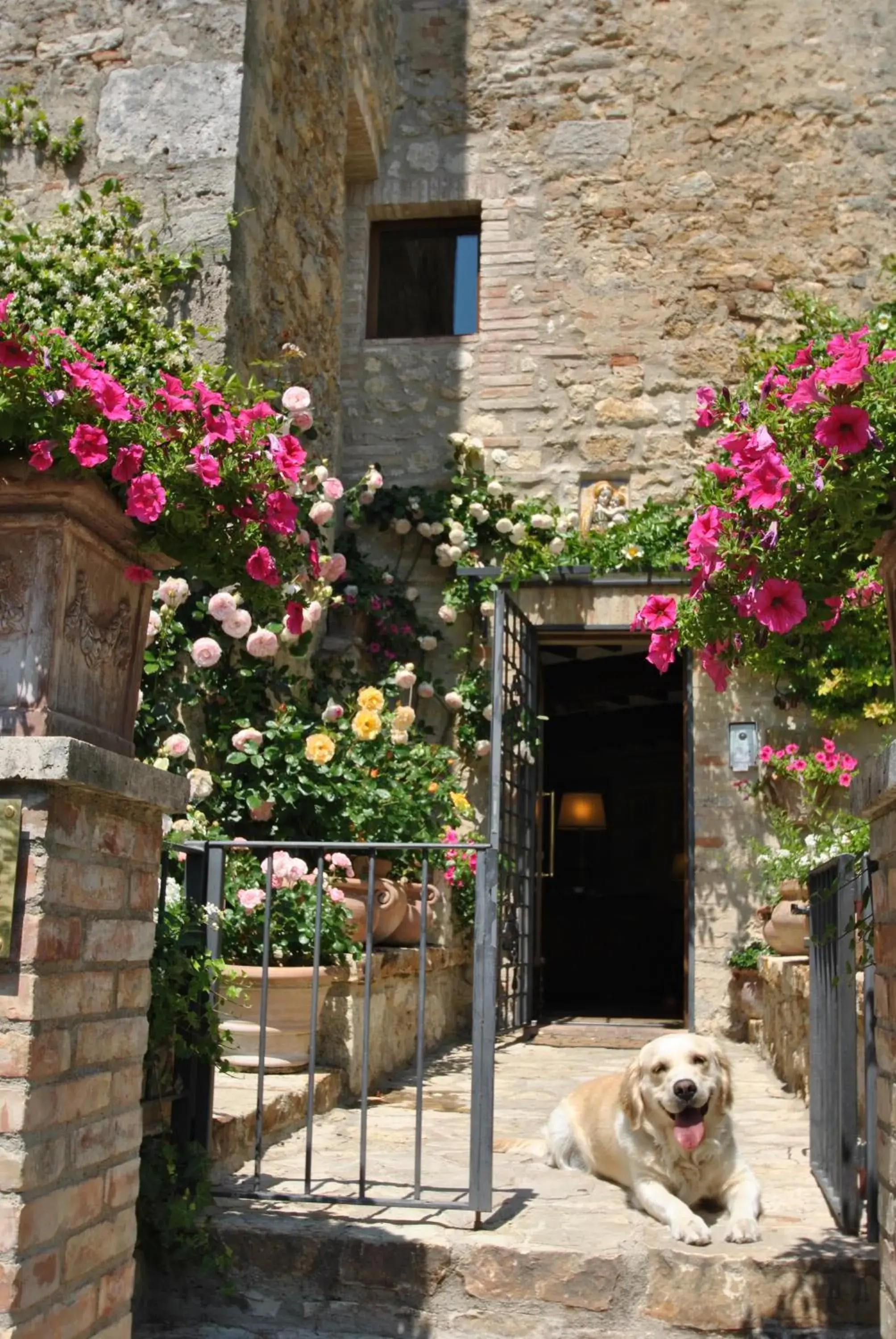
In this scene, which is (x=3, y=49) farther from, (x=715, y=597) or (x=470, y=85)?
(x=715, y=597)

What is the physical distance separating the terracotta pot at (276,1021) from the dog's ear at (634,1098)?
1.32 meters

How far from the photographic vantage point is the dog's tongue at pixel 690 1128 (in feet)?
11.4

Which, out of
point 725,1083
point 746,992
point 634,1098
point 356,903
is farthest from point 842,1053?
point 746,992

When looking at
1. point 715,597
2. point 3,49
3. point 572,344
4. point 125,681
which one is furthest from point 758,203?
point 125,681

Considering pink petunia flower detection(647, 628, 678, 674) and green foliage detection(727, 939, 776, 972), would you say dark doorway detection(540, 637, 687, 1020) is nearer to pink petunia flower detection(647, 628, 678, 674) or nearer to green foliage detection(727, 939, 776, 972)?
green foliage detection(727, 939, 776, 972)

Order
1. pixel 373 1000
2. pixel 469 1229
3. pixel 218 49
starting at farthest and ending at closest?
1. pixel 218 49
2. pixel 373 1000
3. pixel 469 1229

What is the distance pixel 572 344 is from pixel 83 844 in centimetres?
634

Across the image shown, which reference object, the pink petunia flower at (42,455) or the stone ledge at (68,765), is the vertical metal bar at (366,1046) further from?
the pink petunia flower at (42,455)

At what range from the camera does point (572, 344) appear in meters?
8.08

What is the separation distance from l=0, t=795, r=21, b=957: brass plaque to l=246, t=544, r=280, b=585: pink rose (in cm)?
68

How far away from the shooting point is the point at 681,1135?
3484mm

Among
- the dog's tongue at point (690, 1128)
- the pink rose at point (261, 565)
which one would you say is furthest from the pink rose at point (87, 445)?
the dog's tongue at point (690, 1128)

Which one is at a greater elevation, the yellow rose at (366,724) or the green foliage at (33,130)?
the green foliage at (33,130)

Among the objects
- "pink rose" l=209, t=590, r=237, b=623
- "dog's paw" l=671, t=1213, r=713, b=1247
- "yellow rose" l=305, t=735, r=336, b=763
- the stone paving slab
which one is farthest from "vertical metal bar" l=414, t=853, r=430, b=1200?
"yellow rose" l=305, t=735, r=336, b=763
